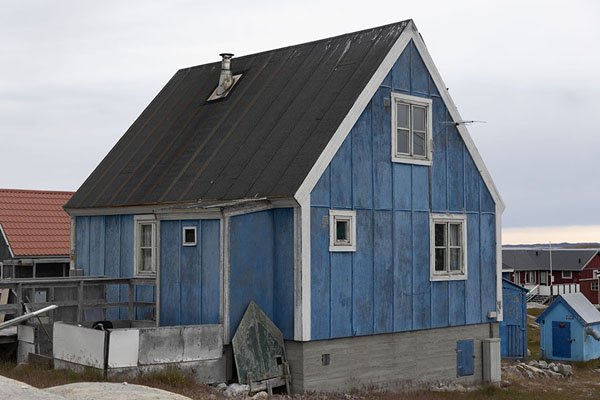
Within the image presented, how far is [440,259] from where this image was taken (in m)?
22.0

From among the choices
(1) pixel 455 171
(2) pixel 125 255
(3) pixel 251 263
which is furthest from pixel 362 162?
(2) pixel 125 255

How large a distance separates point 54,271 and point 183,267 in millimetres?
14739

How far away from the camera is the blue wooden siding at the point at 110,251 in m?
22.0

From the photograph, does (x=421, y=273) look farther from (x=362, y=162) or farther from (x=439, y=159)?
(x=362, y=162)

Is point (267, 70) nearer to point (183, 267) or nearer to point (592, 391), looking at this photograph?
point (183, 267)

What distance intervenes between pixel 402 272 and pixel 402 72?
16.0ft

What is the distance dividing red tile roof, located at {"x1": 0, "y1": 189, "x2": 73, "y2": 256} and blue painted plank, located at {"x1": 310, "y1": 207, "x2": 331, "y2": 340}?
53.1 ft


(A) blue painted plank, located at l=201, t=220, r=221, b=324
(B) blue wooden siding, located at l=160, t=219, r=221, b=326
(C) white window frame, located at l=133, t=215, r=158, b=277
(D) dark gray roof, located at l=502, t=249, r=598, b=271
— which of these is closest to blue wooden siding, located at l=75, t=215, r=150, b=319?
(C) white window frame, located at l=133, t=215, r=158, b=277

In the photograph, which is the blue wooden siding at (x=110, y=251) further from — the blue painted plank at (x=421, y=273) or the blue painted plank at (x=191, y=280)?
the blue painted plank at (x=421, y=273)

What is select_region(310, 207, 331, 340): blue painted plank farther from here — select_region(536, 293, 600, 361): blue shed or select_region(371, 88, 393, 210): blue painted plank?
select_region(536, 293, 600, 361): blue shed

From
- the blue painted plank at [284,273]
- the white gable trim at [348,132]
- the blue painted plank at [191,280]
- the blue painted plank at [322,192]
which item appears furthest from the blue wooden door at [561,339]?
the blue painted plank at [191,280]

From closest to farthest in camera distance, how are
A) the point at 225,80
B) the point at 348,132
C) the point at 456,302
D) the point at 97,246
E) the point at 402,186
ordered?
1. the point at 348,132
2. the point at 402,186
3. the point at 456,302
4. the point at 97,246
5. the point at 225,80

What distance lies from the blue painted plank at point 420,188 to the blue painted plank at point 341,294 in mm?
2914

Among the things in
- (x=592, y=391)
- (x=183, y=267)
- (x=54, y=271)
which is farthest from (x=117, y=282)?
(x=592, y=391)
